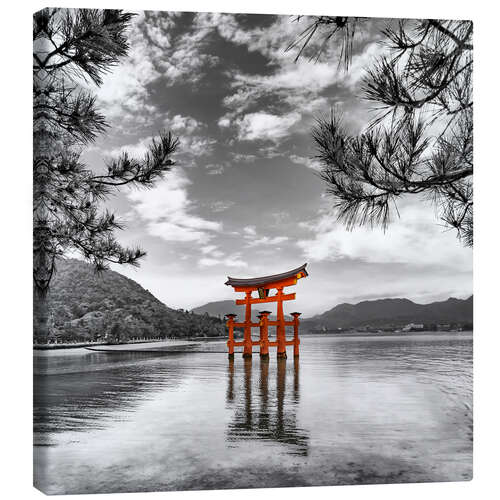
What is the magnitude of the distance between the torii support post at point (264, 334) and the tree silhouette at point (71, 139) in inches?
37.0

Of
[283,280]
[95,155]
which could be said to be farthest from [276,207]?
[95,155]

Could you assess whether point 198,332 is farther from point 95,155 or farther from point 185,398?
point 95,155

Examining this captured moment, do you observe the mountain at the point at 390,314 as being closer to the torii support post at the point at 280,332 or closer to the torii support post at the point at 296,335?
the torii support post at the point at 296,335

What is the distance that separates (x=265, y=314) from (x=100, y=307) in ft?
3.39

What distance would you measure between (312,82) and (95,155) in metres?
1.23

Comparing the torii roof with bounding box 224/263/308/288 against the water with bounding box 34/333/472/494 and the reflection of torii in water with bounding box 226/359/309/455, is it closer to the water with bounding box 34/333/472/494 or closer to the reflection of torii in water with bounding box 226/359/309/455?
the water with bounding box 34/333/472/494

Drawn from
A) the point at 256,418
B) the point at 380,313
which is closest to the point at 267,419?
the point at 256,418

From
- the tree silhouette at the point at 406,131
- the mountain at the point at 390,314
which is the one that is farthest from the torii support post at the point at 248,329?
the tree silhouette at the point at 406,131

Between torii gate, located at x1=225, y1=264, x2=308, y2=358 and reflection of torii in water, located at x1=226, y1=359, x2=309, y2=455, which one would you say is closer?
reflection of torii in water, located at x1=226, y1=359, x2=309, y2=455

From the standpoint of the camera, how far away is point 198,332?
13.1ft

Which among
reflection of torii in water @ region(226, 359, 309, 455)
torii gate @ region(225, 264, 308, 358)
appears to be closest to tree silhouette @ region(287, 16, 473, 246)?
torii gate @ region(225, 264, 308, 358)

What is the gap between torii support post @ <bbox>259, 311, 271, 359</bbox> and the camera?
167 inches

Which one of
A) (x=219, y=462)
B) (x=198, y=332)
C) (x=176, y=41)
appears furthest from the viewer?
(x=198, y=332)

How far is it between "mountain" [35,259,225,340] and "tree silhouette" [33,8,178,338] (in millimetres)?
65
